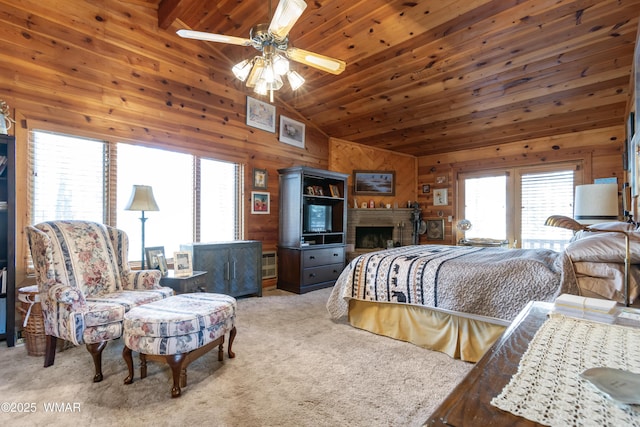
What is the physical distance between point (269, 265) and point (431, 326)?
2840mm

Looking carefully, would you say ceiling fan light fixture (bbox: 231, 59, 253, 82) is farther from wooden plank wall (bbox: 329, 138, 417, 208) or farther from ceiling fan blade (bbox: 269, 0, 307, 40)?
wooden plank wall (bbox: 329, 138, 417, 208)

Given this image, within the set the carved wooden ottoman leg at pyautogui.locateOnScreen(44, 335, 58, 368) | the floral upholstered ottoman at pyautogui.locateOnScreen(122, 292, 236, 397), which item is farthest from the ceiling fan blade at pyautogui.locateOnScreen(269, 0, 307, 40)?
the carved wooden ottoman leg at pyautogui.locateOnScreen(44, 335, 58, 368)

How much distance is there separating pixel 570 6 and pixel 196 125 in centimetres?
410

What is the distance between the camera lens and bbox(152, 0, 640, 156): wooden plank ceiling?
294 centimetres

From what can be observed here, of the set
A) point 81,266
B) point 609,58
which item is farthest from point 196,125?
point 609,58

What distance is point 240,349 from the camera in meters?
2.48

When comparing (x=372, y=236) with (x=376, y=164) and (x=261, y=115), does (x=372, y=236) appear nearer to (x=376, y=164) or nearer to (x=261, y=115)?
(x=376, y=164)

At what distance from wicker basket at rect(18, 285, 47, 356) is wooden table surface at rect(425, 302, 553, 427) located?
300cm

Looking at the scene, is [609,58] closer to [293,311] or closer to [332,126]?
[332,126]

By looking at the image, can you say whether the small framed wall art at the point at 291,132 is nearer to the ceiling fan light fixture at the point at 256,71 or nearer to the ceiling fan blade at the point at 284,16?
the ceiling fan light fixture at the point at 256,71

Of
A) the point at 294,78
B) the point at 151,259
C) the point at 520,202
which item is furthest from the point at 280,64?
the point at 520,202

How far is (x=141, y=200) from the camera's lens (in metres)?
3.04

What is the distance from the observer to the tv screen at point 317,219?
487 cm

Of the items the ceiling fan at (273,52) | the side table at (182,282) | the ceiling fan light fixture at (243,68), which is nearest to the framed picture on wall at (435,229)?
the ceiling fan at (273,52)
